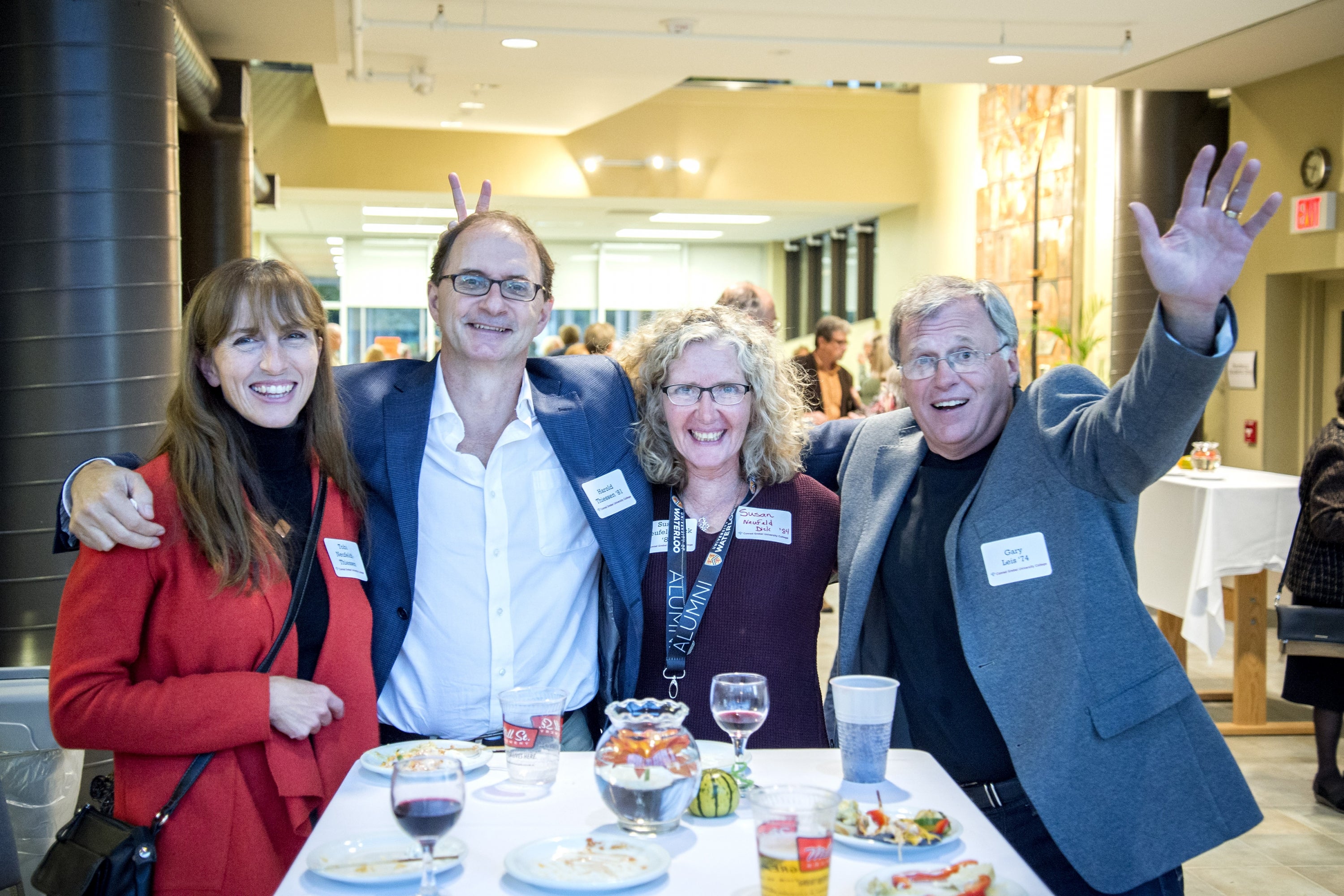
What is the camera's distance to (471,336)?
2.34 meters

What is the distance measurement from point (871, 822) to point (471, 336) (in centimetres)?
129

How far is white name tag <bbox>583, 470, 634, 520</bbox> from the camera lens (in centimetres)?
232

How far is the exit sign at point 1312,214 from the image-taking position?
23.5ft

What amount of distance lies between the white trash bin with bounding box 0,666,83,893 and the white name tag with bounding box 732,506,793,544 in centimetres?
171

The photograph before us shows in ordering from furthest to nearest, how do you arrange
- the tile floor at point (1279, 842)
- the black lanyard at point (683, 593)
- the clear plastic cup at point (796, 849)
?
the tile floor at point (1279, 842) → the black lanyard at point (683, 593) → the clear plastic cup at point (796, 849)

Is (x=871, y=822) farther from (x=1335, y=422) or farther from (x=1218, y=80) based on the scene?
(x=1218, y=80)

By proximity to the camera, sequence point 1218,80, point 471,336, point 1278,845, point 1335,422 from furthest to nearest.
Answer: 1. point 1218,80
2. point 1335,422
3. point 1278,845
4. point 471,336

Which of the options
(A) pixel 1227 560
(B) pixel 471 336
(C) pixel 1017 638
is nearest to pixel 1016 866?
(C) pixel 1017 638

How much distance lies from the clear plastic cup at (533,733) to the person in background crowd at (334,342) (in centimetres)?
80

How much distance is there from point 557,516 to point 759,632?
1.57ft

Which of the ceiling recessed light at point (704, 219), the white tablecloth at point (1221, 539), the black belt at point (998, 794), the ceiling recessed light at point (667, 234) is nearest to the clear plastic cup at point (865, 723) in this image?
the black belt at point (998, 794)

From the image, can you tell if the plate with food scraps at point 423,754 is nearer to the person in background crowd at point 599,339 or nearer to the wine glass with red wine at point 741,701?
the wine glass with red wine at point 741,701

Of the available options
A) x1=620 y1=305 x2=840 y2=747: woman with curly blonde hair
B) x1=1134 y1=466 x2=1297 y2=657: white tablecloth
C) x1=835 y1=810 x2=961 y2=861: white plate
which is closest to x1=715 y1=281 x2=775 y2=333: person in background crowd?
x1=1134 y1=466 x2=1297 y2=657: white tablecloth

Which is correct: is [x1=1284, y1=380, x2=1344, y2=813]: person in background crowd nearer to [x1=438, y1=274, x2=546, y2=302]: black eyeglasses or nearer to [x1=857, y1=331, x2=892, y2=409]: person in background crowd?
[x1=438, y1=274, x2=546, y2=302]: black eyeglasses
